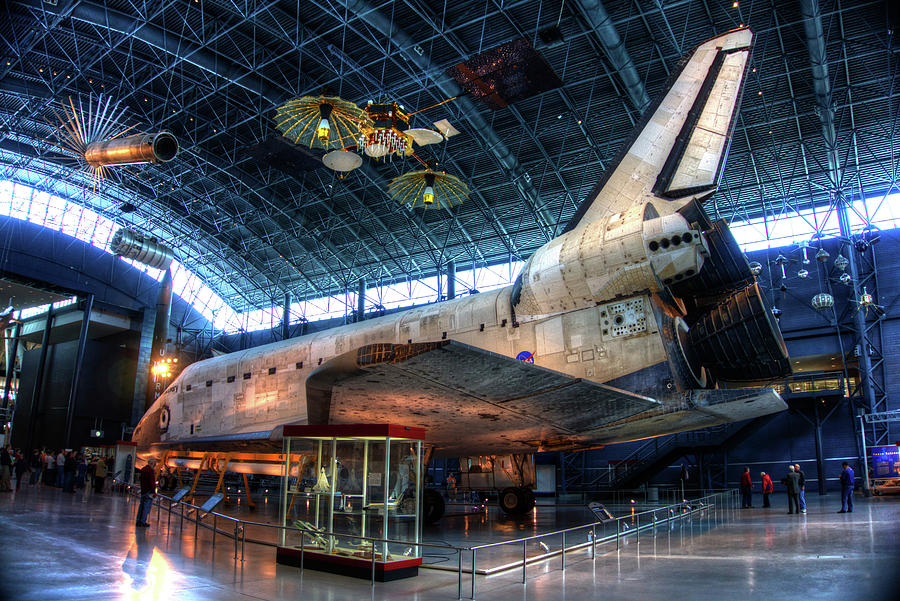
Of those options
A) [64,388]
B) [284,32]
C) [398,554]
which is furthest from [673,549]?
[64,388]

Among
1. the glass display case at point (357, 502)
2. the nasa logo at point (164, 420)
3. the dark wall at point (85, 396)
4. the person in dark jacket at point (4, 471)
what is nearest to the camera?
the glass display case at point (357, 502)

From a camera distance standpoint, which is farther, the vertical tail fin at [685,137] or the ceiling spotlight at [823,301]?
the ceiling spotlight at [823,301]

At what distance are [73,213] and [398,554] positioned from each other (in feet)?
97.9

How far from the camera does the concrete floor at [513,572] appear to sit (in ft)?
15.8

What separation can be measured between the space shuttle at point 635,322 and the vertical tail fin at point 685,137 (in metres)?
0.02

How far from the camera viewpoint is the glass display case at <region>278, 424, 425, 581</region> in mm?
5824

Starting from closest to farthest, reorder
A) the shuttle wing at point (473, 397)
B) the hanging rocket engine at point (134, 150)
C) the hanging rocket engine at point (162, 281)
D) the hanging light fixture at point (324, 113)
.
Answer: the shuttle wing at point (473, 397) < the hanging light fixture at point (324, 113) < the hanging rocket engine at point (134, 150) < the hanging rocket engine at point (162, 281)

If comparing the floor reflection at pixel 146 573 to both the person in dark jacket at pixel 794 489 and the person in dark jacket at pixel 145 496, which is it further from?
the person in dark jacket at pixel 794 489

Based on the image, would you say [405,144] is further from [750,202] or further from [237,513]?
[750,202]

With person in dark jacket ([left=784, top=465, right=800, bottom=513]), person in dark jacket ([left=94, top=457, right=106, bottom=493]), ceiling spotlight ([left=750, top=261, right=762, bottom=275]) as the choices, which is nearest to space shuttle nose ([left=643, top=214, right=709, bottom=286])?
ceiling spotlight ([left=750, top=261, right=762, bottom=275])

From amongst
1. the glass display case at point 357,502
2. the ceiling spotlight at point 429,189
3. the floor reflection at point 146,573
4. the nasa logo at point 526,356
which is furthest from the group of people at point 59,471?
the nasa logo at point 526,356

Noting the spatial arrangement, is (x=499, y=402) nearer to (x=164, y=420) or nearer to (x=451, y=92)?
(x=164, y=420)

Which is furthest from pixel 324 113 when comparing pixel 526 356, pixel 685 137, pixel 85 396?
pixel 85 396

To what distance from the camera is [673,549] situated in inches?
Result: 287
